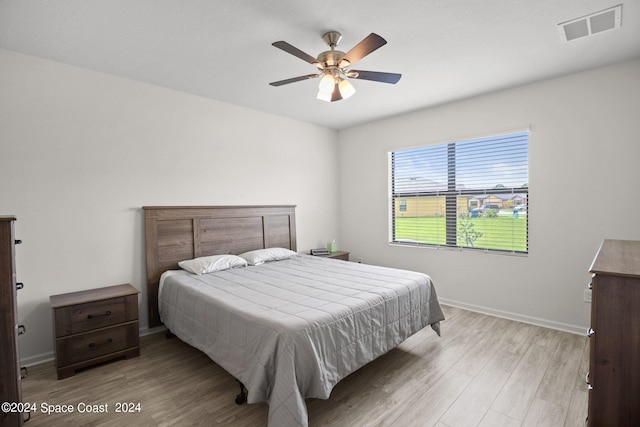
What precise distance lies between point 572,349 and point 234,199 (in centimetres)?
377

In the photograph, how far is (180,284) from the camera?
8.93 ft

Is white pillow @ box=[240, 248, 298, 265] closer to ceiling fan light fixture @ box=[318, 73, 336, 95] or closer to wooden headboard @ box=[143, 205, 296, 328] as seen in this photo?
wooden headboard @ box=[143, 205, 296, 328]

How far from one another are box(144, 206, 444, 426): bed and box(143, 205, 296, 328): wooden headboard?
1cm

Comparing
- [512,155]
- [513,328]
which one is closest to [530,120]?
[512,155]

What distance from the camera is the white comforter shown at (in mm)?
1702

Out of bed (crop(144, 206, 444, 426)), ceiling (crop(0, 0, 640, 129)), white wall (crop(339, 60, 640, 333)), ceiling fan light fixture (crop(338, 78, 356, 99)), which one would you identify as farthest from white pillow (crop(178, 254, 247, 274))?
white wall (crop(339, 60, 640, 333))

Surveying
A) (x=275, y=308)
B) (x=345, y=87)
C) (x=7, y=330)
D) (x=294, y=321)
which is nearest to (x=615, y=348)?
(x=294, y=321)

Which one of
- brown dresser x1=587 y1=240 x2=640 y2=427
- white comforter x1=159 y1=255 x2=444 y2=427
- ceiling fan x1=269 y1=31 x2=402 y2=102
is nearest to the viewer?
brown dresser x1=587 y1=240 x2=640 y2=427

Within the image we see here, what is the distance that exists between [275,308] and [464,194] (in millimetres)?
2939

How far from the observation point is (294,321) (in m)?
1.80

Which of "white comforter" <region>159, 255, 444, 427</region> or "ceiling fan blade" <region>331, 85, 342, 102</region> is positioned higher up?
"ceiling fan blade" <region>331, 85, 342, 102</region>

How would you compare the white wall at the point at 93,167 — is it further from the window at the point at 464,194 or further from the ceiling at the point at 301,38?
→ the window at the point at 464,194

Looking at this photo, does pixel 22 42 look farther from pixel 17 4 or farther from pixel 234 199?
pixel 234 199

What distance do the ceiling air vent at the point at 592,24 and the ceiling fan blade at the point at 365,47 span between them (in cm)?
138
